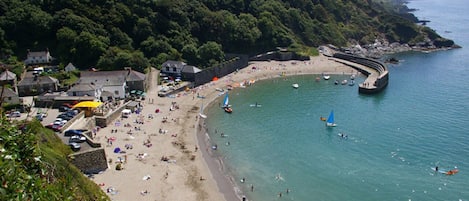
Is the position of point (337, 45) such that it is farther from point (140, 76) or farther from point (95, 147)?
point (95, 147)

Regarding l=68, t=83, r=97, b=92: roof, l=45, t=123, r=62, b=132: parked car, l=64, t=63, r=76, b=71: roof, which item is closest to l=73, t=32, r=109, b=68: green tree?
l=64, t=63, r=76, b=71: roof

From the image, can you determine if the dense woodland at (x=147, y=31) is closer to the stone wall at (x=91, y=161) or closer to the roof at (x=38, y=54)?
the roof at (x=38, y=54)

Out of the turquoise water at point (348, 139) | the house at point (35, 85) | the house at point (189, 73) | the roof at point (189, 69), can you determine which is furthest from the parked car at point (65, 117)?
the roof at point (189, 69)

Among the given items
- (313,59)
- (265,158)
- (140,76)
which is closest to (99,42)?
(140,76)

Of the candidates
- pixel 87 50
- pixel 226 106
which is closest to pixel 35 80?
pixel 87 50

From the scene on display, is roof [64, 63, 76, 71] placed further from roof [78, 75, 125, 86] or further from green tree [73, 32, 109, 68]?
roof [78, 75, 125, 86]

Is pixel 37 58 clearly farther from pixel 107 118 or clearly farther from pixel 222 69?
pixel 222 69
